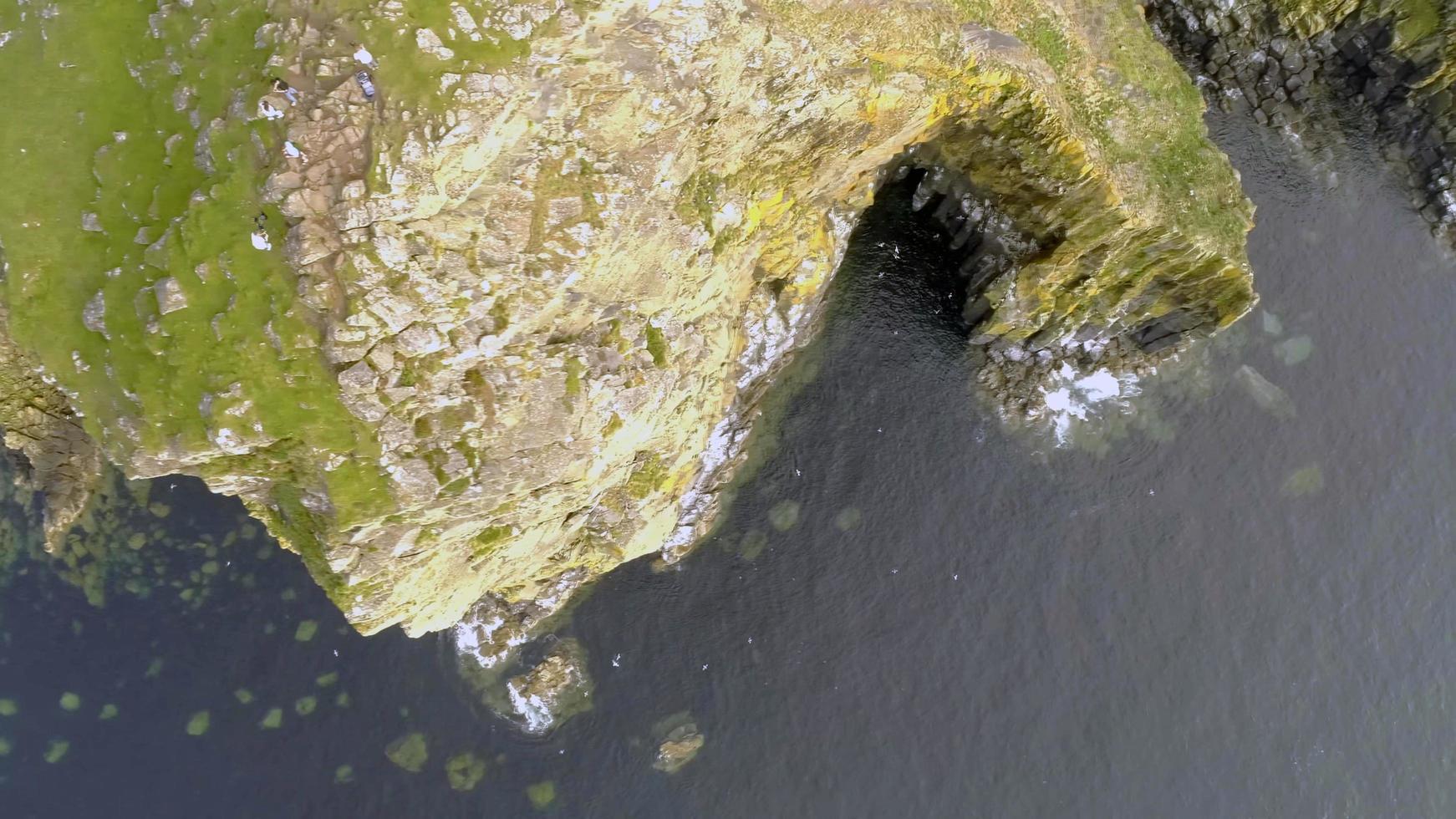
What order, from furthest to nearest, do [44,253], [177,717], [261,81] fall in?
[177,717], [44,253], [261,81]

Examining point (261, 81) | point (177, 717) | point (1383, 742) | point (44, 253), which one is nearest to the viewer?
point (261, 81)

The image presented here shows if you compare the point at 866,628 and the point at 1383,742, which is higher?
the point at 866,628

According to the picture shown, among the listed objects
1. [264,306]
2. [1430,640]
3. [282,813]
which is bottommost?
[1430,640]

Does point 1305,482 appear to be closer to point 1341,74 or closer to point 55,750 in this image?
point 1341,74

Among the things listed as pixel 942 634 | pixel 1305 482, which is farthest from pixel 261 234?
pixel 1305 482

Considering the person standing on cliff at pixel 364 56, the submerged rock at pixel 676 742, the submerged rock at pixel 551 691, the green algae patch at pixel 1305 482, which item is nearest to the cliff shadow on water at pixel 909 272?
the green algae patch at pixel 1305 482

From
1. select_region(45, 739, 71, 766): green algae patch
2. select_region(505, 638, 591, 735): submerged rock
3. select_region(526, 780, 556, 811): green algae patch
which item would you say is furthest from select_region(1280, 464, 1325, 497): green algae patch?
select_region(45, 739, 71, 766): green algae patch

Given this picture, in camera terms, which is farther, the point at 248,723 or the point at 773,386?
the point at 773,386

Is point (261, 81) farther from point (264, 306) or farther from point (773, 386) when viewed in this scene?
point (773, 386)

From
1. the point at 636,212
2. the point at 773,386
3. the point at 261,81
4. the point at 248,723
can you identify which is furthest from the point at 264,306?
the point at 248,723
